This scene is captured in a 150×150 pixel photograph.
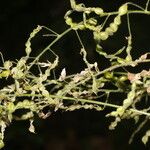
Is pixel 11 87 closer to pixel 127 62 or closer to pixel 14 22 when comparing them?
pixel 127 62

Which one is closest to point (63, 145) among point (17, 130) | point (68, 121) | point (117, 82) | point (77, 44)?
point (68, 121)

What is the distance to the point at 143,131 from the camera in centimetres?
203

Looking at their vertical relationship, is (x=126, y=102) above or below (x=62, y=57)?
above

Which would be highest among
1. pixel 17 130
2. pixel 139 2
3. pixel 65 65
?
pixel 139 2

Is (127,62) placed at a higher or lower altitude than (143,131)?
higher

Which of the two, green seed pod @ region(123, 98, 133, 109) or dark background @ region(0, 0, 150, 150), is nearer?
green seed pod @ region(123, 98, 133, 109)

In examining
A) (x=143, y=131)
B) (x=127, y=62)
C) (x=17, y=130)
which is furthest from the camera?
(x=17, y=130)

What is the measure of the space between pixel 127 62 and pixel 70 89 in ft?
0.34

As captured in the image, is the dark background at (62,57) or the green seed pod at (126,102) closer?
the green seed pod at (126,102)

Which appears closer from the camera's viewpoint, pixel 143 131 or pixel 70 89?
pixel 70 89

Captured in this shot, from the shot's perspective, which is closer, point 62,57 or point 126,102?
point 126,102

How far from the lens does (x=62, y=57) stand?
7.78ft

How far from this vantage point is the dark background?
7.41 feet

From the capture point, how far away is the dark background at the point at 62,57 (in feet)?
7.41
